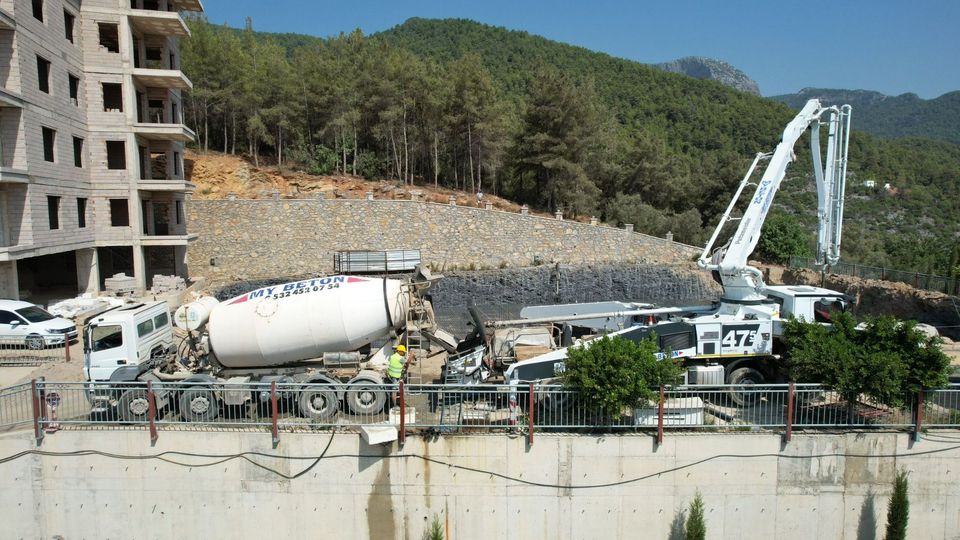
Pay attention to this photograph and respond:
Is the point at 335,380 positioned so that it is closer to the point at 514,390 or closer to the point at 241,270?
the point at 514,390

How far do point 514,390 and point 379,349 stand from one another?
393cm

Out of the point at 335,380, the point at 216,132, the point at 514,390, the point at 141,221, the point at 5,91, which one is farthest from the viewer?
the point at 216,132

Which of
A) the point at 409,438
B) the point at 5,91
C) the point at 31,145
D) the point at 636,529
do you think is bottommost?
the point at 636,529

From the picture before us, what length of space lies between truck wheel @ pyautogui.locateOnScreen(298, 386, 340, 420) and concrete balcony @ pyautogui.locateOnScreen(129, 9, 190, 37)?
22.9m

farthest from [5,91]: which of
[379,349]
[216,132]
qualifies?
[216,132]

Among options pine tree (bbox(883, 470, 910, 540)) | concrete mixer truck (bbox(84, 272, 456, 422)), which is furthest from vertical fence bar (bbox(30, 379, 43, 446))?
pine tree (bbox(883, 470, 910, 540))

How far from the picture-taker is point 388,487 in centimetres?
1010

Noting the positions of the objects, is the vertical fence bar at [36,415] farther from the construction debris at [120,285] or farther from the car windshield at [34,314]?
the construction debris at [120,285]

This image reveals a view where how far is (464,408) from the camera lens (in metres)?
10.6

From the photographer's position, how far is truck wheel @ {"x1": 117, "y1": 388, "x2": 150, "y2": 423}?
34.3 feet

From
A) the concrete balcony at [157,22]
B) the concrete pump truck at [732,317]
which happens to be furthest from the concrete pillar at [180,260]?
the concrete pump truck at [732,317]

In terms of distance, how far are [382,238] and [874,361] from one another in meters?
30.7

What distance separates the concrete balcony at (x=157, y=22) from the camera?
25.4 meters

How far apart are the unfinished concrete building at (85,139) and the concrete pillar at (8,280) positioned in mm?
34
